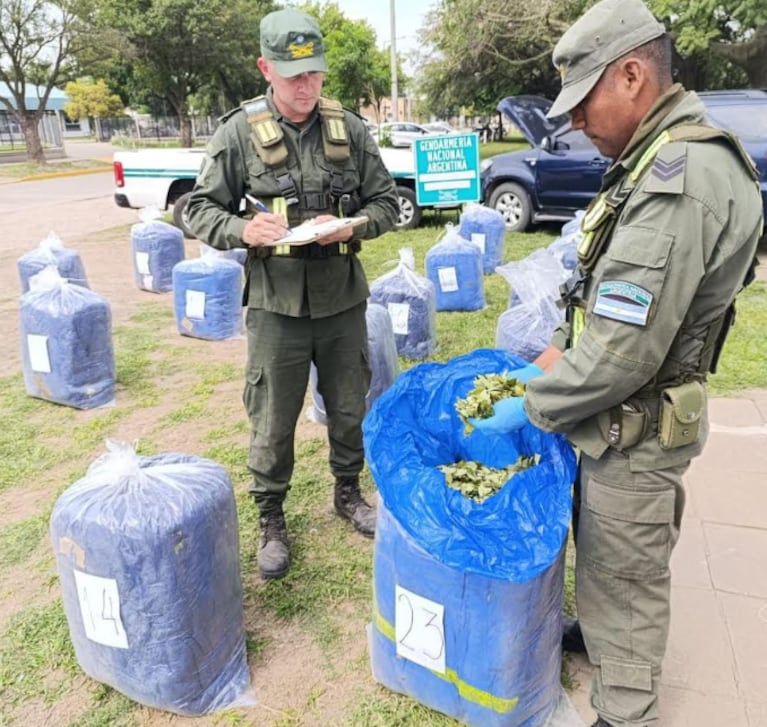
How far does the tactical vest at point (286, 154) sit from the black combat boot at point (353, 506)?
1.15m

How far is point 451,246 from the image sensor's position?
18.9 feet

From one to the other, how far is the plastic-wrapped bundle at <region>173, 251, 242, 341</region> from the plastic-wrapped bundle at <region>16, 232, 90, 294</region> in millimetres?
1023

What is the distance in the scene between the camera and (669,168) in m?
1.39

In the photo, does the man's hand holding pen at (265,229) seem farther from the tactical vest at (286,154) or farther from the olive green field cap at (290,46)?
the olive green field cap at (290,46)

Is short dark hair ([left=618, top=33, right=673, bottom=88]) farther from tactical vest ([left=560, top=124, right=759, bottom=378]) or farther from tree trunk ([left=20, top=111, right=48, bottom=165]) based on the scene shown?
tree trunk ([left=20, top=111, right=48, bottom=165])

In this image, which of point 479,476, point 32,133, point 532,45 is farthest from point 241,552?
point 32,133

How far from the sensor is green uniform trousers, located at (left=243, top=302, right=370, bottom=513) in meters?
2.43

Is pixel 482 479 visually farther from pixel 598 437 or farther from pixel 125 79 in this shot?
pixel 125 79

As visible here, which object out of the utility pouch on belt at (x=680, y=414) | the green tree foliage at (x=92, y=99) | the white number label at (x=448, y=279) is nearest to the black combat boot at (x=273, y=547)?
the utility pouch on belt at (x=680, y=414)

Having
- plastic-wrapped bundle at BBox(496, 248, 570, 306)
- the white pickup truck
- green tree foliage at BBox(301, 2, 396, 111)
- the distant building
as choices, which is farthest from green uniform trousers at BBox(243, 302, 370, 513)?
the distant building

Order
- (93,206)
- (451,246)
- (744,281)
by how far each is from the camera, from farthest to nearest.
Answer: (93,206), (451,246), (744,281)

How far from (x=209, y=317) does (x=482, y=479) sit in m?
3.87

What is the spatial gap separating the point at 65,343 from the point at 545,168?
22.0 feet

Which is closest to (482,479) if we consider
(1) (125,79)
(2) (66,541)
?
(2) (66,541)
